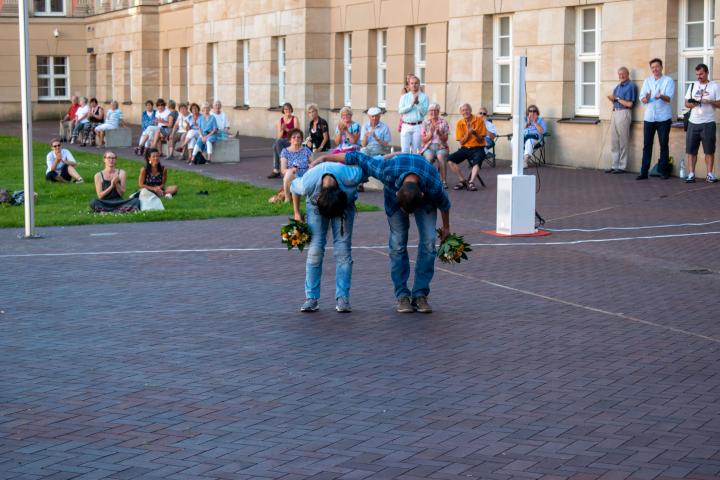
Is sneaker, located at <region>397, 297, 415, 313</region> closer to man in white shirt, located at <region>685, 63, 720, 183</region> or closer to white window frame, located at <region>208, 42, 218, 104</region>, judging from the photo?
man in white shirt, located at <region>685, 63, 720, 183</region>

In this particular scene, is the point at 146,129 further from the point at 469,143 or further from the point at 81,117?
the point at 469,143

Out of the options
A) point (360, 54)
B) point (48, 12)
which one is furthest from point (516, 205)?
point (48, 12)

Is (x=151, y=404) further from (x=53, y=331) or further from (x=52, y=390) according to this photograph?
(x=53, y=331)

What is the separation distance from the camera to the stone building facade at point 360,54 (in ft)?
77.8

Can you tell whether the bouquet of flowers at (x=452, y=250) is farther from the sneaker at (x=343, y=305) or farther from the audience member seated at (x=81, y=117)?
the audience member seated at (x=81, y=117)

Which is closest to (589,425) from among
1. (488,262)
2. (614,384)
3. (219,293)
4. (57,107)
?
(614,384)

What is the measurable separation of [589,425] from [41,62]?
55.8m

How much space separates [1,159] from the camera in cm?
3416

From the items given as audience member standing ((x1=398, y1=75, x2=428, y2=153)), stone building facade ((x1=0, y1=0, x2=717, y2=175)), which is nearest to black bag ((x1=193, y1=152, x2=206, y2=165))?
stone building facade ((x1=0, y1=0, x2=717, y2=175))

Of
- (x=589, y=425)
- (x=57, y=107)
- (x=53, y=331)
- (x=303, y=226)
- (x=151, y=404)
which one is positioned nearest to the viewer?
(x=589, y=425)

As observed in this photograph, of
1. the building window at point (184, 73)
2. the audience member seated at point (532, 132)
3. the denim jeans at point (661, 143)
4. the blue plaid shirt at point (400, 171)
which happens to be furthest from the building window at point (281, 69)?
the blue plaid shirt at point (400, 171)

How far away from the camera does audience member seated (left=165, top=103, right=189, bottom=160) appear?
32906 mm

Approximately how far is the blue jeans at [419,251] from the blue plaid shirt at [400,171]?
0.15 m

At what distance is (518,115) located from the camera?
16.4 m
